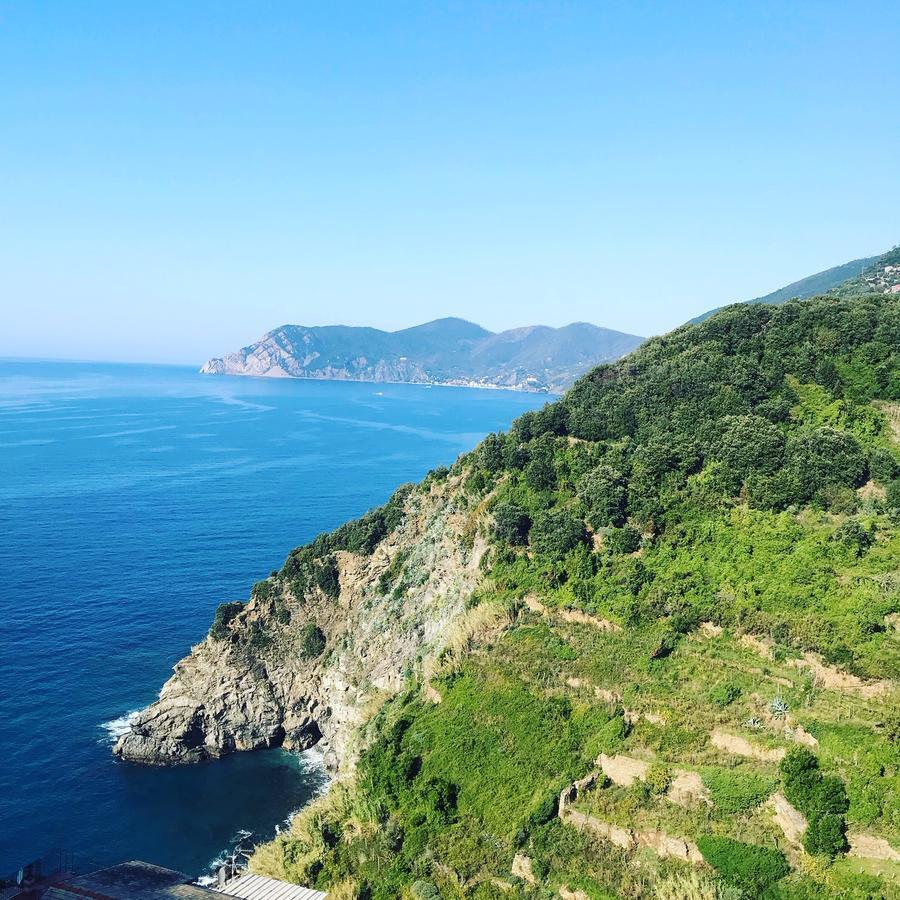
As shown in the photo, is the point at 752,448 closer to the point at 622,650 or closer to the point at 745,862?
the point at 622,650

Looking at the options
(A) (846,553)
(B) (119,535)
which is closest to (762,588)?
(A) (846,553)

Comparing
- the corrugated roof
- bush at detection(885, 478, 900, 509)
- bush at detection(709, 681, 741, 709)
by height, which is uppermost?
bush at detection(885, 478, 900, 509)

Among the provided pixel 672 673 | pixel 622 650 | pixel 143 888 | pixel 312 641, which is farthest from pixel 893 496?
pixel 143 888

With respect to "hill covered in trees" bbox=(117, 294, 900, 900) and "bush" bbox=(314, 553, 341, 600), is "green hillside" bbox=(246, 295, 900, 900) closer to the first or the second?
"hill covered in trees" bbox=(117, 294, 900, 900)

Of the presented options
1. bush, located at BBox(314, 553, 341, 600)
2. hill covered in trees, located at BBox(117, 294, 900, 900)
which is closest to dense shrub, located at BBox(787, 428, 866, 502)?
hill covered in trees, located at BBox(117, 294, 900, 900)

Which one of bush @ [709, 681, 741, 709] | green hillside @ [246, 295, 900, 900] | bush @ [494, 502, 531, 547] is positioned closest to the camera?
green hillside @ [246, 295, 900, 900]

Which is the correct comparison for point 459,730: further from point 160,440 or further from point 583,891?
point 160,440

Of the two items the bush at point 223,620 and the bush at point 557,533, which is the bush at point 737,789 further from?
the bush at point 223,620

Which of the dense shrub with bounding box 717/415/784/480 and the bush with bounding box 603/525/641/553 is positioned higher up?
the dense shrub with bounding box 717/415/784/480

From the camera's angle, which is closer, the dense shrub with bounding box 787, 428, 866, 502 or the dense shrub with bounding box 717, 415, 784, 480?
the dense shrub with bounding box 787, 428, 866, 502
